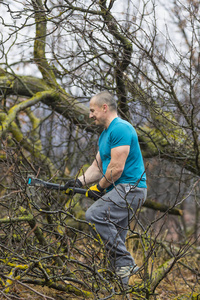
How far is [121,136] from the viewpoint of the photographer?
3.48 metres

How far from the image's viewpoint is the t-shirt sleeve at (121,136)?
3.47 m

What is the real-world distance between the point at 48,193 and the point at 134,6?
8.65 ft

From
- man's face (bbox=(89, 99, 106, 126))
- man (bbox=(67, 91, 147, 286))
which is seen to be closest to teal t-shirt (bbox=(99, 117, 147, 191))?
man (bbox=(67, 91, 147, 286))

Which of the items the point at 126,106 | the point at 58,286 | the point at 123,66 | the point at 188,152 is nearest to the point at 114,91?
the point at 126,106

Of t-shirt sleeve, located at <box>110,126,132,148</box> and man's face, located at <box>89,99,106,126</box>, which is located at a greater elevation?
man's face, located at <box>89,99,106,126</box>

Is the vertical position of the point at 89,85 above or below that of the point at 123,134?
above

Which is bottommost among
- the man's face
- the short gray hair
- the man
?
the man

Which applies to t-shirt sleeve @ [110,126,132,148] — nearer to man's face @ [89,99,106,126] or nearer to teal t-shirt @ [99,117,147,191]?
teal t-shirt @ [99,117,147,191]

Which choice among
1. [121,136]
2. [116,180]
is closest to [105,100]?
[121,136]

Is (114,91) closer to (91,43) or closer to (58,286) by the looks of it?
(91,43)

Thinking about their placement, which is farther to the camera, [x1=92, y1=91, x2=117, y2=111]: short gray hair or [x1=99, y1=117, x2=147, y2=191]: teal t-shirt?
[x1=92, y1=91, x2=117, y2=111]: short gray hair

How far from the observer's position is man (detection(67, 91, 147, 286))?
342 centimetres

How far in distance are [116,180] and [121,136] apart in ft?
1.47

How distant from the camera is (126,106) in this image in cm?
581
